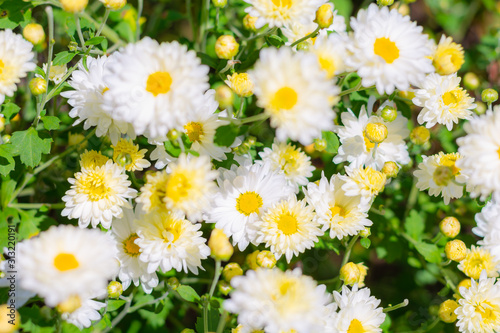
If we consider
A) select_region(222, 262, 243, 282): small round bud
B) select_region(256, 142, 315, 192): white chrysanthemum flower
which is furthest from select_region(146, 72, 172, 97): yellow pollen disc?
select_region(222, 262, 243, 282): small round bud

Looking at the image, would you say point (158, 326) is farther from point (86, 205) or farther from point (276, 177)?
point (276, 177)

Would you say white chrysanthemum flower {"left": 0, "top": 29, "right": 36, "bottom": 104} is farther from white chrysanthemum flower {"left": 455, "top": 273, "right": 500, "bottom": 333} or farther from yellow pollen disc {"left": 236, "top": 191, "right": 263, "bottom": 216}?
white chrysanthemum flower {"left": 455, "top": 273, "right": 500, "bottom": 333}

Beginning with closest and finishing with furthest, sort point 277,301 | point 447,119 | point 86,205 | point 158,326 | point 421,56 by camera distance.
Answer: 1. point 277,301
2. point 421,56
3. point 86,205
4. point 447,119
5. point 158,326

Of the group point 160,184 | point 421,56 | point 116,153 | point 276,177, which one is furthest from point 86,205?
point 421,56

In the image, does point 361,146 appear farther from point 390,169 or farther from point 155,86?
point 155,86

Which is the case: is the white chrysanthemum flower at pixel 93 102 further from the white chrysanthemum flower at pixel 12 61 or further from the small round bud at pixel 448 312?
the small round bud at pixel 448 312

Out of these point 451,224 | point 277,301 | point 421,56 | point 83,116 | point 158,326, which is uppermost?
point 421,56

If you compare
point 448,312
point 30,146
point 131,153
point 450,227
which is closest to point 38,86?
point 30,146
